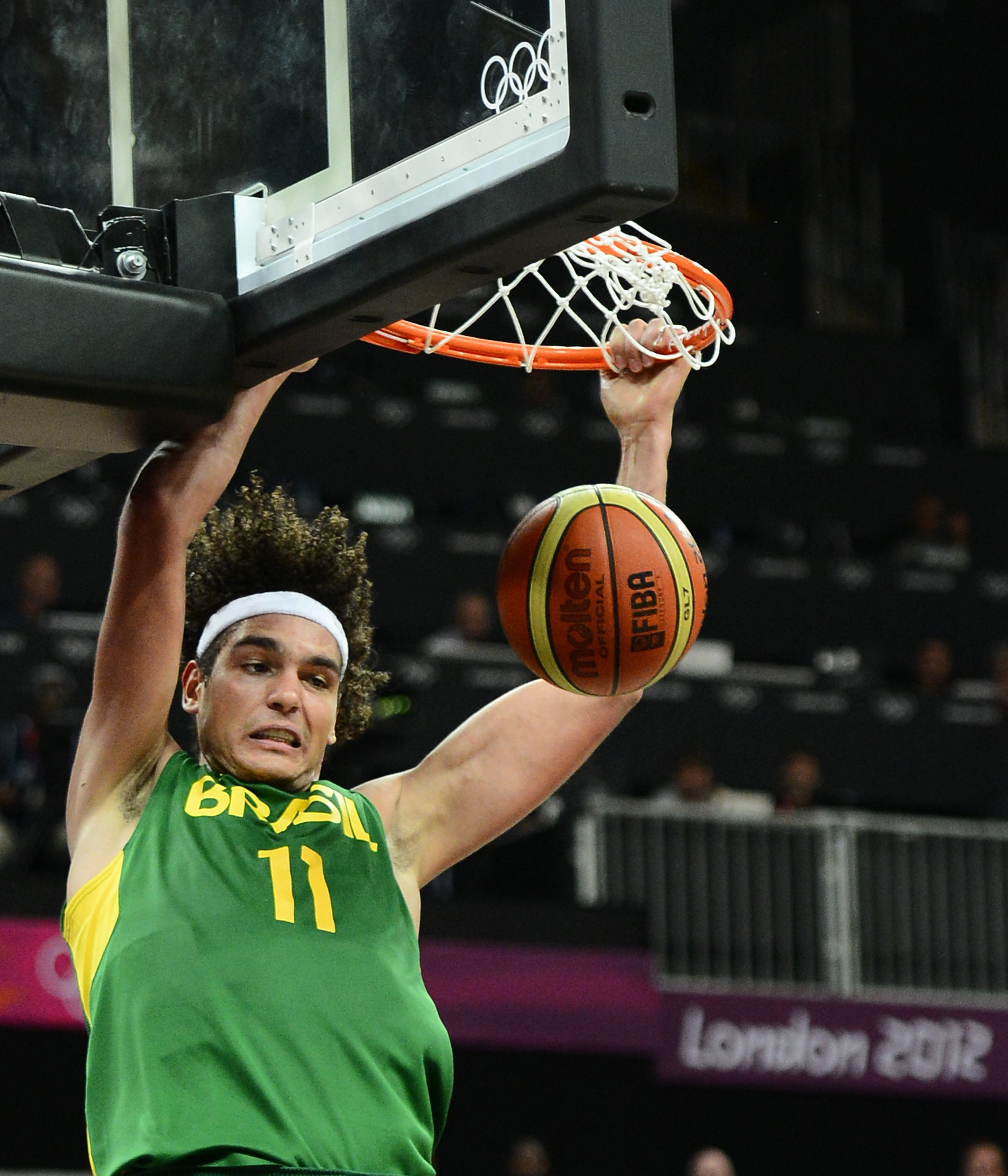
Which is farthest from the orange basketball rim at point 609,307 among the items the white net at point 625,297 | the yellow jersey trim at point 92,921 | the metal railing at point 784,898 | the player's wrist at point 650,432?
the metal railing at point 784,898

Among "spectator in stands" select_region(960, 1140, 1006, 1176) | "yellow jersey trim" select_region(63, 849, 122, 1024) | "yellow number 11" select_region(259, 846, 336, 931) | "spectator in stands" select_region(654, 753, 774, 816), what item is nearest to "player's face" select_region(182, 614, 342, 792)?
"yellow number 11" select_region(259, 846, 336, 931)

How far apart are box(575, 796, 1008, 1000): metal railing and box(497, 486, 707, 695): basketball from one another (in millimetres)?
6928

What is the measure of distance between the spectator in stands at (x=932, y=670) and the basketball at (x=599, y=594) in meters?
8.89

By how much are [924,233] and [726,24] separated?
235 centimetres

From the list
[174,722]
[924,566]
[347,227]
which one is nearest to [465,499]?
[924,566]

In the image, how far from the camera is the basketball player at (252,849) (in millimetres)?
3184

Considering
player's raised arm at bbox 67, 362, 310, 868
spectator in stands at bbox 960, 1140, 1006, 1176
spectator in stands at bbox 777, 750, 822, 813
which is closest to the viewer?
player's raised arm at bbox 67, 362, 310, 868

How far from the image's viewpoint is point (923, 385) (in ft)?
48.5

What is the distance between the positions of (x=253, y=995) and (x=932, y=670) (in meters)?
9.70

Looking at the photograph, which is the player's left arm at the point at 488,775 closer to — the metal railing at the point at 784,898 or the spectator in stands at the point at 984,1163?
the spectator in stands at the point at 984,1163

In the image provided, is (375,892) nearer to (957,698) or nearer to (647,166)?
(647,166)

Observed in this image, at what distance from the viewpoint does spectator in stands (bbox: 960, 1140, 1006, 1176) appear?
955 cm

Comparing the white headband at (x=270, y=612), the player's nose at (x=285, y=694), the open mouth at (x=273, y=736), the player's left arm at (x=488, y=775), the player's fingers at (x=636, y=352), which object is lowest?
the player's left arm at (x=488, y=775)

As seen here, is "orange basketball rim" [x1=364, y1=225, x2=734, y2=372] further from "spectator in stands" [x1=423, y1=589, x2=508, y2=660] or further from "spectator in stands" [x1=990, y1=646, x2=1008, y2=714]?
"spectator in stands" [x1=990, y1=646, x2=1008, y2=714]
